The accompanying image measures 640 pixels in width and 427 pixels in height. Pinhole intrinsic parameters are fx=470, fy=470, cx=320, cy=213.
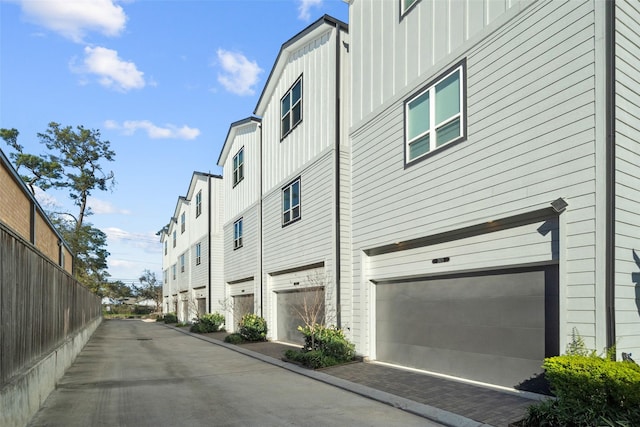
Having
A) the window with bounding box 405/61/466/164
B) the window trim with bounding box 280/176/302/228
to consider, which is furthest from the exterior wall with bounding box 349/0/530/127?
the window trim with bounding box 280/176/302/228

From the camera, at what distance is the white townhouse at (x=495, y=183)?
6559mm

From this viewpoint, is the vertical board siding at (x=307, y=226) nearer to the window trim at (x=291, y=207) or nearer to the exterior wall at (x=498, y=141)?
the window trim at (x=291, y=207)

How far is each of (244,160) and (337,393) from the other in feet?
55.8

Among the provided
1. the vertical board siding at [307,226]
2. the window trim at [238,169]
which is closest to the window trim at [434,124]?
the vertical board siding at [307,226]

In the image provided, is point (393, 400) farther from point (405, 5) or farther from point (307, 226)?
point (405, 5)

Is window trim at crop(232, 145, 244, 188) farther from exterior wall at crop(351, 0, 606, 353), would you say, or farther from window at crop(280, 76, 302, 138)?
exterior wall at crop(351, 0, 606, 353)

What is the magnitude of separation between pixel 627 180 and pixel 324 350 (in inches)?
311

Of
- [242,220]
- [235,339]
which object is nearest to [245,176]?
[242,220]

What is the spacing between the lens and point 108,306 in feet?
247

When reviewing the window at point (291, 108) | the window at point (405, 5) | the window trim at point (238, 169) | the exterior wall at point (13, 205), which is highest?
the window at point (405, 5)

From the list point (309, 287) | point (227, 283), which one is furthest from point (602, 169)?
point (227, 283)

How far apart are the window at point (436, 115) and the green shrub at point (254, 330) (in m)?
10.8

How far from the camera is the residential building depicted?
33.2 ft

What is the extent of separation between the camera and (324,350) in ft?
39.3
